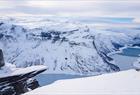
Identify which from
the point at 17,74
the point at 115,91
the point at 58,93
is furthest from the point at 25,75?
the point at 115,91

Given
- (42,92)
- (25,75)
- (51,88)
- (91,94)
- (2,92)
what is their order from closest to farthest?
(91,94), (42,92), (51,88), (2,92), (25,75)

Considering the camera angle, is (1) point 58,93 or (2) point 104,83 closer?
(1) point 58,93

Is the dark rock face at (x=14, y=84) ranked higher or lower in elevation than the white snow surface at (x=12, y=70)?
lower

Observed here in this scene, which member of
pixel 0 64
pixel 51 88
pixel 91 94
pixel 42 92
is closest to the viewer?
pixel 91 94

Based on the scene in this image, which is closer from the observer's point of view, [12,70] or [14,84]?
[14,84]

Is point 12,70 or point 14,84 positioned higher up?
point 12,70

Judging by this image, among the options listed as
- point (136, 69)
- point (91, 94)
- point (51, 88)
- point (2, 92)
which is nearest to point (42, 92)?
point (51, 88)

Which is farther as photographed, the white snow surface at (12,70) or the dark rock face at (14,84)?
the white snow surface at (12,70)

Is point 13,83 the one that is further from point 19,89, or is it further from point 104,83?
point 104,83

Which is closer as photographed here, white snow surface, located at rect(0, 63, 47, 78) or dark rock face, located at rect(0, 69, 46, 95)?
dark rock face, located at rect(0, 69, 46, 95)

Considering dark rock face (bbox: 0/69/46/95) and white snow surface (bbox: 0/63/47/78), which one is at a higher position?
white snow surface (bbox: 0/63/47/78)
